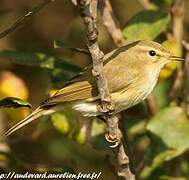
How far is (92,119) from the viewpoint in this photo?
12.1 feet

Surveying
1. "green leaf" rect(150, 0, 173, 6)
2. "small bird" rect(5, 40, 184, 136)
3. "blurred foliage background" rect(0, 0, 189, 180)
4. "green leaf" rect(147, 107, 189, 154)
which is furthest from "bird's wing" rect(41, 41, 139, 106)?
"green leaf" rect(150, 0, 173, 6)

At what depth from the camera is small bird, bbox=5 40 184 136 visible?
336 centimetres

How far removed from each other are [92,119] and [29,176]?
0.54 m

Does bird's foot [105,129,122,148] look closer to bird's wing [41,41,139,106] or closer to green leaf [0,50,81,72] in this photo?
bird's wing [41,41,139,106]

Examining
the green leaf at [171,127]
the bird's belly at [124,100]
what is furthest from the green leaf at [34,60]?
the green leaf at [171,127]

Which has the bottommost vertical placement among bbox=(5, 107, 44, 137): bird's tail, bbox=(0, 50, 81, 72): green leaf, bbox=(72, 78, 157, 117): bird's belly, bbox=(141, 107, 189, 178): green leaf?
bbox=(141, 107, 189, 178): green leaf

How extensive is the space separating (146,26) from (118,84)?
39 centimetres

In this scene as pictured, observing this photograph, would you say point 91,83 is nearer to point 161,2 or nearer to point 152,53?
point 152,53

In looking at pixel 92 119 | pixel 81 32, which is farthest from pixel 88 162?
pixel 81 32

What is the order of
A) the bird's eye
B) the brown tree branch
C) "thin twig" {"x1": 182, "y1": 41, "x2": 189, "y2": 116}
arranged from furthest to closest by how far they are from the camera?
the bird's eye
"thin twig" {"x1": 182, "y1": 41, "x2": 189, "y2": 116}
the brown tree branch

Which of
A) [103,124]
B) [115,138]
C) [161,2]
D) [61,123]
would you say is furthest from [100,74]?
[161,2]

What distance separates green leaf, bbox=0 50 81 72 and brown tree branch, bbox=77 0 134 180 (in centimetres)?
36

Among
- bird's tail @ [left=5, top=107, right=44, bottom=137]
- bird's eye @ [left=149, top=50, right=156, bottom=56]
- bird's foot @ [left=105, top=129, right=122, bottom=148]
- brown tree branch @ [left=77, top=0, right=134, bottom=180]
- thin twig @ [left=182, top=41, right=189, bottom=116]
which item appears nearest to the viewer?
brown tree branch @ [left=77, top=0, right=134, bottom=180]

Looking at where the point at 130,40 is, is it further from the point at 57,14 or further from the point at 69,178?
the point at 57,14
